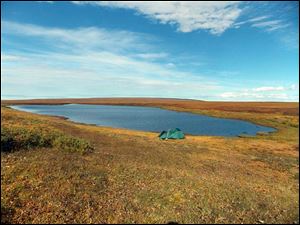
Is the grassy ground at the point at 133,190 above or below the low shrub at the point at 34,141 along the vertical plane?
below

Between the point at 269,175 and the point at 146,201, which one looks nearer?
the point at 146,201

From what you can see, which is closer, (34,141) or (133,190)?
(133,190)

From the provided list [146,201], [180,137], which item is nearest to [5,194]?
[146,201]

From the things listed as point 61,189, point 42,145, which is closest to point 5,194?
point 61,189

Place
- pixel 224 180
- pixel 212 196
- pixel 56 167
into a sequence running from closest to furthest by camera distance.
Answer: pixel 212 196 → pixel 56 167 → pixel 224 180

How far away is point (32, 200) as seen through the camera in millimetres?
16500

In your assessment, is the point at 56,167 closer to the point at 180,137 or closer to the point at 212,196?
the point at 212,196

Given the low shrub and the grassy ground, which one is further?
the low shrub

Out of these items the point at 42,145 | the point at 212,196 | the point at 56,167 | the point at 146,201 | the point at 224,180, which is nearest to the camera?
the point at 146,201

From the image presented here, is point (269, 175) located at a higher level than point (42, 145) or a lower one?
lower

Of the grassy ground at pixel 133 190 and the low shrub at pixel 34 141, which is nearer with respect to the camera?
the grassy ground at pixel 133 190

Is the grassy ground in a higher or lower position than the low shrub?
lower

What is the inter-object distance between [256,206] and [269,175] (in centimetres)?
1109

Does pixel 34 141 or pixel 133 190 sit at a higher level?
pixel 34 141
